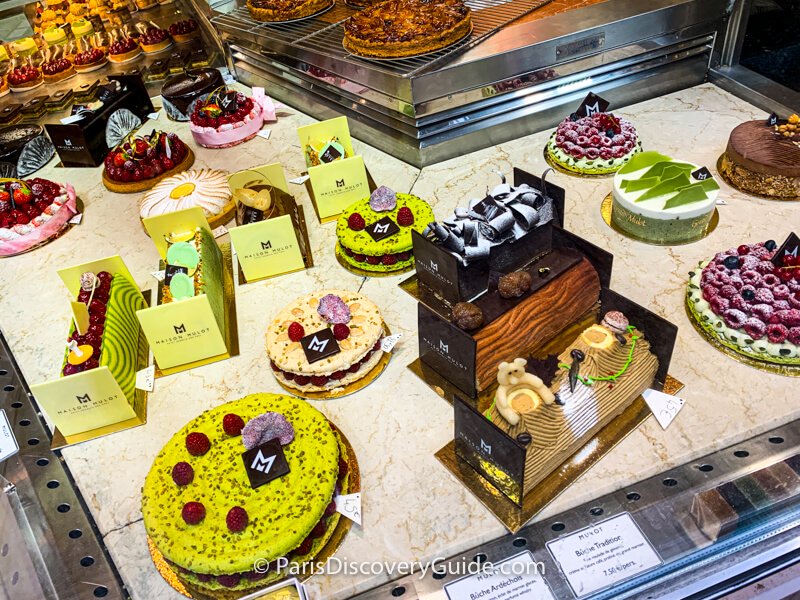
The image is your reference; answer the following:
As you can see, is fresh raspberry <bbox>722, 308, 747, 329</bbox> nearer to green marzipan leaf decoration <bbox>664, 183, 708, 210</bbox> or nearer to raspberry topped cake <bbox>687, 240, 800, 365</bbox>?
raspberry topped cake <bbox>687, 240, 800, 365</bbox>

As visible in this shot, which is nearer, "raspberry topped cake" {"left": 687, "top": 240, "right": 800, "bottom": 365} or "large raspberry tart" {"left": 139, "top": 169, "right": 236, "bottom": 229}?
"raspberry topped cake" {"left": 687, "top": 240, "right": 800, "bottom": 365}

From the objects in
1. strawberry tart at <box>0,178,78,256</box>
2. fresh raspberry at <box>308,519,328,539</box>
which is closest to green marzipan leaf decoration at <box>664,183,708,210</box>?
fresh raspberry at <box>308,519,328,539</box>

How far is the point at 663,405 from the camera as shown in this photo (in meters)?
2.75

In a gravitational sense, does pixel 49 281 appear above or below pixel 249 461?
below

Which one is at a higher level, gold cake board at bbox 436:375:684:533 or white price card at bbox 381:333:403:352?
white price card at bbox 381:333:403:352

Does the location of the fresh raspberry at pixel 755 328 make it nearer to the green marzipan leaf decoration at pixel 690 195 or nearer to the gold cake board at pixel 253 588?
the green marzipan leaf decoration at pixel 690 195

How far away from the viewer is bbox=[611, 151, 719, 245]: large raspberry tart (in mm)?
3471

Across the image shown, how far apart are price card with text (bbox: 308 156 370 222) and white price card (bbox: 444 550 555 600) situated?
8.34 ft

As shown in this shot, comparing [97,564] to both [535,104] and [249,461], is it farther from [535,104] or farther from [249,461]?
[535,104]

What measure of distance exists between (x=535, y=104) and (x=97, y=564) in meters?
3.95

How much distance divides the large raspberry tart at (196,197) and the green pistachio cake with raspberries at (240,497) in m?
1.95

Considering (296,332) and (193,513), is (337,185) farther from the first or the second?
(193,513)

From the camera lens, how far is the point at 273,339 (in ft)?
10.1

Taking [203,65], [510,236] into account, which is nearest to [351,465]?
[510,236]
